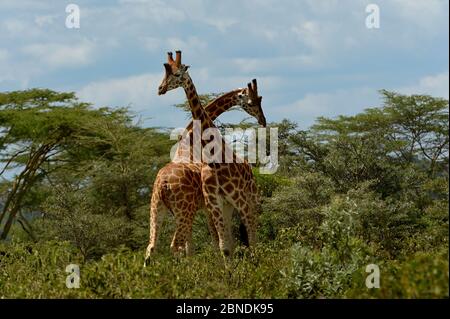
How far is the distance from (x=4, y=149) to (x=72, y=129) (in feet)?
9.07

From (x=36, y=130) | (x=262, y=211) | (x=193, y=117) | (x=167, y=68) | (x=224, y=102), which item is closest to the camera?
(x=167, y=68)

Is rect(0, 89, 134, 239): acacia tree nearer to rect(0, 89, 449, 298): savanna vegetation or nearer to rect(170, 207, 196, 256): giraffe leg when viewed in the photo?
rect(0, 89, 449, 298): savanna vegetation

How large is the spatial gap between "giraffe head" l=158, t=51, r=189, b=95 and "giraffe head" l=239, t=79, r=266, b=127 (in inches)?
41.1

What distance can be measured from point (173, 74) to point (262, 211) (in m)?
9.34

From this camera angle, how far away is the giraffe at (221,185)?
13.4m

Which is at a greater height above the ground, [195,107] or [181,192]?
[195,107]

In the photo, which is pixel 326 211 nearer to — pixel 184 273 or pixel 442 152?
pixel 184 273

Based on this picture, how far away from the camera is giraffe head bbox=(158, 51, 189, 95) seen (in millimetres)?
13844

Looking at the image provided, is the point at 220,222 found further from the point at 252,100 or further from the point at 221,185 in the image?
the point at 252,100

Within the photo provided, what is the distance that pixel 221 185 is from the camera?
13.4 meters

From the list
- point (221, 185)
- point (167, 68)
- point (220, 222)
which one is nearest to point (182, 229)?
point (220, 222)

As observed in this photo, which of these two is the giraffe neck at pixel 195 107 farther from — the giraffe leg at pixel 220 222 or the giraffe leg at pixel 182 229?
the giraffe leg at pixel 182 229

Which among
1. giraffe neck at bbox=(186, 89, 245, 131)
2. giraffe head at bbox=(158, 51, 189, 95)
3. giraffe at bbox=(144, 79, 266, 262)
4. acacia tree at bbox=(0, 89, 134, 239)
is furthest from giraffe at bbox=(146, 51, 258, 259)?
acacia tree at bbox=(0, 89, 134, 239)
